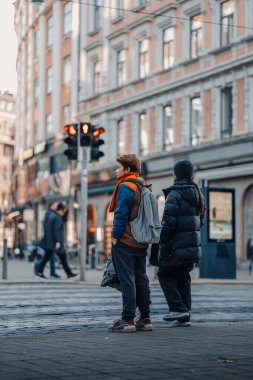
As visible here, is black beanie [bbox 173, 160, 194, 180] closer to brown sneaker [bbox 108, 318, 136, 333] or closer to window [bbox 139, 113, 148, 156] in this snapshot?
brown sneaker [bbox 108, 318, 136, 333]

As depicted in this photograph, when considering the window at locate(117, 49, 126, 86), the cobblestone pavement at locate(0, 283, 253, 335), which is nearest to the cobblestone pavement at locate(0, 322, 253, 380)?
the cobblestone pavement at locate(0, 283, 253, 335)

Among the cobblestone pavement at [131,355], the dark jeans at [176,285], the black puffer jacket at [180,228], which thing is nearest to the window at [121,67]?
the black puffer jacket at [180,228]

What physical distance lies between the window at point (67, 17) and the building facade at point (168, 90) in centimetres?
45

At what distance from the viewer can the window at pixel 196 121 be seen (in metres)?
36.8

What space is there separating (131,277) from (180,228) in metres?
0.89

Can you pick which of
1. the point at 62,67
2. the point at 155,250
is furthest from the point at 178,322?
the point at 62,67

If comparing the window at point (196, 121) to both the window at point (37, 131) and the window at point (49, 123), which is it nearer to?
the window at point (49, 123)

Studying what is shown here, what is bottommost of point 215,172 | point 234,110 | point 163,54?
point 215,172

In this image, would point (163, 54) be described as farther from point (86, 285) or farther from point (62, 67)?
point (86, 285)

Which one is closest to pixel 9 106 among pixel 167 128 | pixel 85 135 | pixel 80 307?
pixel 167 128

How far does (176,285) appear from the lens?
9.47 m

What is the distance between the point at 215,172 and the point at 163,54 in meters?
7.63

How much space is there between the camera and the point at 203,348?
7.11 metres

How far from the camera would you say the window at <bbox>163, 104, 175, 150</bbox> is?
129ft
